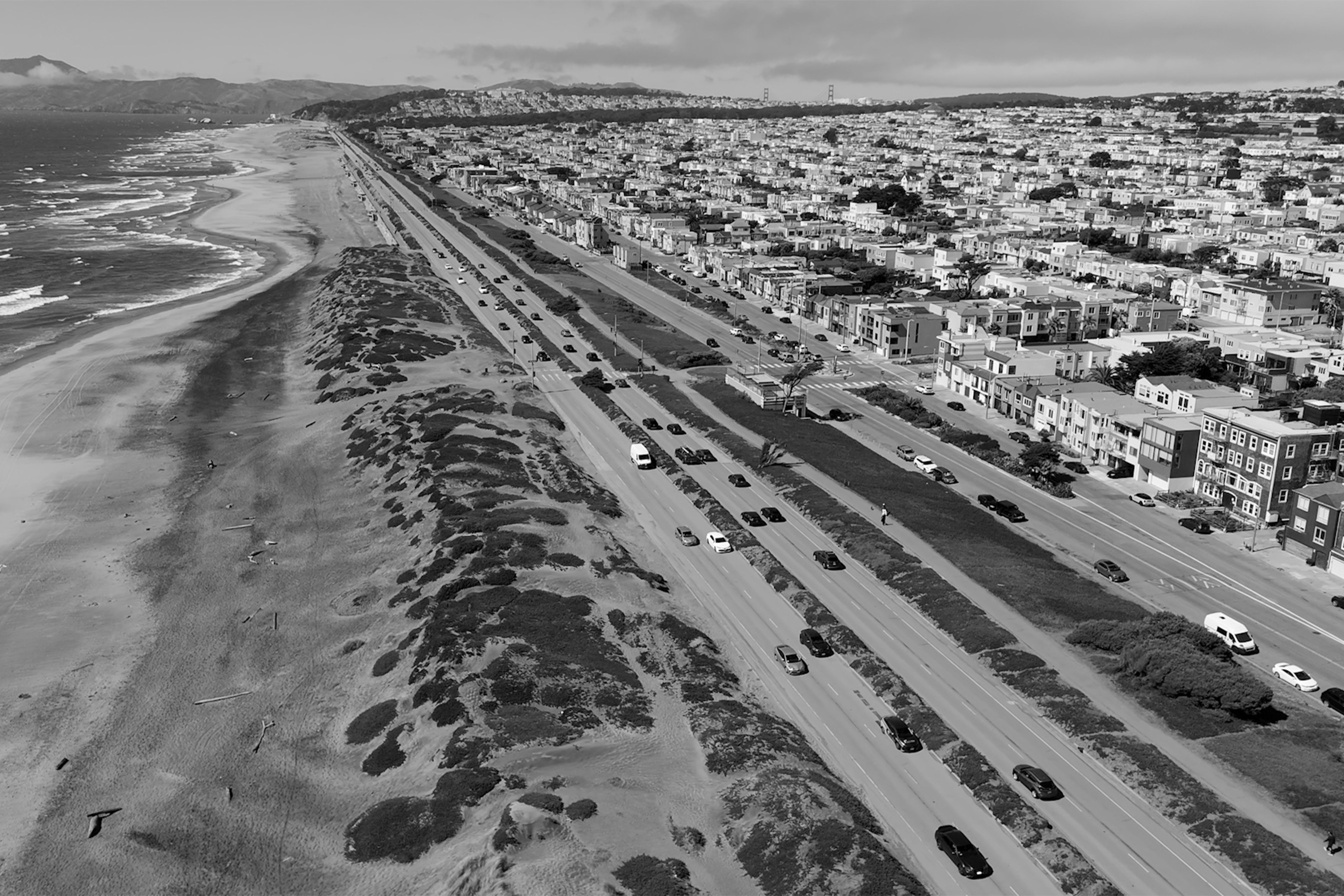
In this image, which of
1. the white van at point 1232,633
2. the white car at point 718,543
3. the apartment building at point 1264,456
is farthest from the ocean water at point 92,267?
the apartment building at point 1264,456

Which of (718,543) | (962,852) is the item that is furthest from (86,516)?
(962,852)

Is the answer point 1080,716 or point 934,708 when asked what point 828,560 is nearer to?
point 934,708

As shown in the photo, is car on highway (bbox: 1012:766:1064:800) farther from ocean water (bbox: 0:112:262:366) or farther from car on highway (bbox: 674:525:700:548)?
ocean water (bbox: 0:112:262:366)

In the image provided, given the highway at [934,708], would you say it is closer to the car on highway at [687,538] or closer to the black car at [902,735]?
the black car at [902,735]

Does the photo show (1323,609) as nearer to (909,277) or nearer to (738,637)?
(738,637)

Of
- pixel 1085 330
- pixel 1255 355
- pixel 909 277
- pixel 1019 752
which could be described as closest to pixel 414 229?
A: pixel 909 277

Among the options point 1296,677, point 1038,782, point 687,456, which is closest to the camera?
point 1038,782

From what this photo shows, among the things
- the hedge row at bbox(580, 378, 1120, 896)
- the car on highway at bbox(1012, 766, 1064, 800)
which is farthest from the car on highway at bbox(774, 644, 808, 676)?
the car on highway at bbox(1012, 766, 1064, 800)
